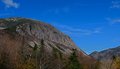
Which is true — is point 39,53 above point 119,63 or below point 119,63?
above

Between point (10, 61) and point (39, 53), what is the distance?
30451 millimetres

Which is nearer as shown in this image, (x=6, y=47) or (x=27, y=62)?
(x=27, y=62)

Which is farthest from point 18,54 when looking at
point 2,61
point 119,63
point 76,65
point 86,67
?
point 86,67

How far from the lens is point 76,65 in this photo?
10375 centimetres

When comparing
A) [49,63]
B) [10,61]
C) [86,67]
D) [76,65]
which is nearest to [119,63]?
[76,65]

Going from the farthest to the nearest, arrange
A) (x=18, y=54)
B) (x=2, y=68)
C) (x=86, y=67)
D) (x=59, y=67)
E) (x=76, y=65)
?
(x=86, y=67) < (x=59, y=67) < (x=76, y=65) < (x=18, y=54) < (x=2, y=68)

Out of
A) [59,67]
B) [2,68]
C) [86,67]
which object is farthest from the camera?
[86,67]

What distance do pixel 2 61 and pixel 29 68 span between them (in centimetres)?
717

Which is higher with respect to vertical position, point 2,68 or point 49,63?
point 49,63

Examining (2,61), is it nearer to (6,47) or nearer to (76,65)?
(6,47)

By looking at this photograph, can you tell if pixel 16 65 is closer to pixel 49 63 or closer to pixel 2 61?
pixel 2 61

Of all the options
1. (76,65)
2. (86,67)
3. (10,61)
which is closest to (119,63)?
(76,65)

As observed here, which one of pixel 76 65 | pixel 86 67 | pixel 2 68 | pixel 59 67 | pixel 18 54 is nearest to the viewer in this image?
pixel 2 68

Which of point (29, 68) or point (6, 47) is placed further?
point (6, 47)
